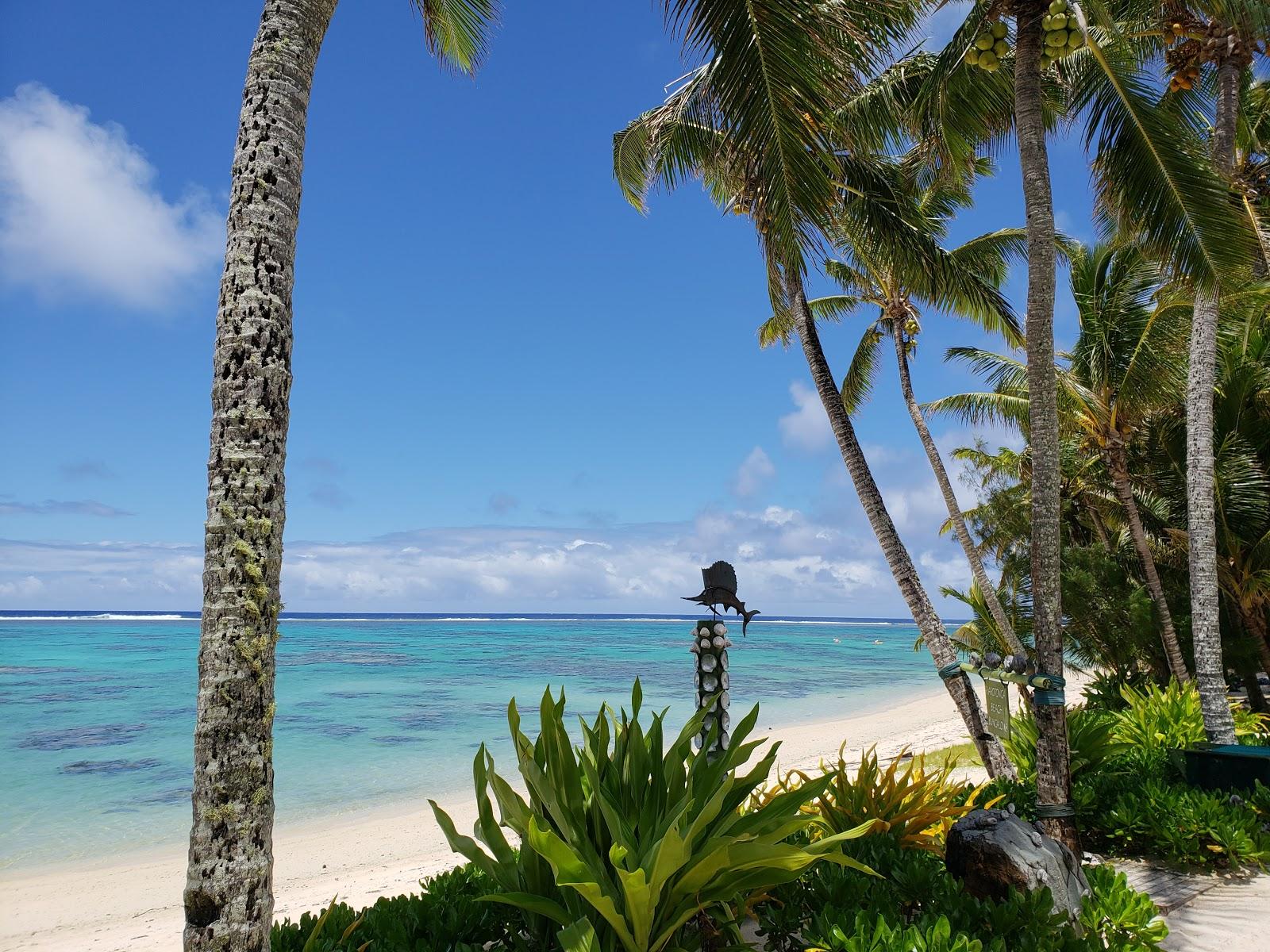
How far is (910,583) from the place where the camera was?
717cm

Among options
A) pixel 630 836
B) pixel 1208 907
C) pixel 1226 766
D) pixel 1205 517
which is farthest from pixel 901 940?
pixel 1205 517

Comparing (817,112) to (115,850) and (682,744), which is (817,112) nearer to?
(682,744)

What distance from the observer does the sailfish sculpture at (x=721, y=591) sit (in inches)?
179

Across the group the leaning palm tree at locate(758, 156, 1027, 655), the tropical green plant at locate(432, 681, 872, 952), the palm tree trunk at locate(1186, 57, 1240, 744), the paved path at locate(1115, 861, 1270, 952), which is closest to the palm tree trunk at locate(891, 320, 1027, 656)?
the leaning palm tree at locate(758, 156, 1027, 655)

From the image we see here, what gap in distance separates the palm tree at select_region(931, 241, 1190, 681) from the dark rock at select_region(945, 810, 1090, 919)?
31.7 feet

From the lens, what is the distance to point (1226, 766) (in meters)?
6.01

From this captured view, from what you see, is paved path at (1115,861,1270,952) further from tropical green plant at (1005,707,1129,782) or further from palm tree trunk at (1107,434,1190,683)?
palm tree trunk at (1107,434,1190,683)

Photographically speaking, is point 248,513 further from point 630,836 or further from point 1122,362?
point 1122,362

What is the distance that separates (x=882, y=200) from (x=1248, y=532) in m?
8.48

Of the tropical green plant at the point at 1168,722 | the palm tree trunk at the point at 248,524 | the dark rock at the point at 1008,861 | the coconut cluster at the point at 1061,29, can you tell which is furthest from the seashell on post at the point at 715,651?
the tropical green plant at the point at 1168,722

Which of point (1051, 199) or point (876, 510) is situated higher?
point (1051, 199)

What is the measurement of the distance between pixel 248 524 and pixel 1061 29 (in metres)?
5.82

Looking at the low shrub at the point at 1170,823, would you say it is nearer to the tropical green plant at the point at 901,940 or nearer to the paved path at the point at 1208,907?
the paved path at the point at 1208,907

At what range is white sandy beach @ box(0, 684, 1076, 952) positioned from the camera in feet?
23.0
